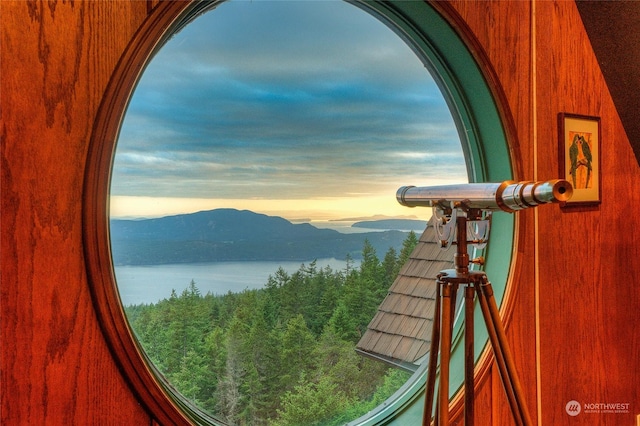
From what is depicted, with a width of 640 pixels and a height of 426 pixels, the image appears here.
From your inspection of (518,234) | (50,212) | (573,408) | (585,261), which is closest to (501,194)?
(518,234)

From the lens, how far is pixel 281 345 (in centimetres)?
179

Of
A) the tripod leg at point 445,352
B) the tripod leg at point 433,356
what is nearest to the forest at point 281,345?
the tripod leg at point 433,356

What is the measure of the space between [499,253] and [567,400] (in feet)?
2.25

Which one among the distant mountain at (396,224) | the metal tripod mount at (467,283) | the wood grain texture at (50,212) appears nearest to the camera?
the wood grain texture at (50,212)

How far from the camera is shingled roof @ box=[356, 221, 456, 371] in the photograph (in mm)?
2031

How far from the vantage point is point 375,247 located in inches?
79.0

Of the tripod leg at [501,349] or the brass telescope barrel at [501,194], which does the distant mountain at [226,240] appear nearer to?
the brass telescope barrel at [501,194]

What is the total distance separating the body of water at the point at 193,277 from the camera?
1.44m

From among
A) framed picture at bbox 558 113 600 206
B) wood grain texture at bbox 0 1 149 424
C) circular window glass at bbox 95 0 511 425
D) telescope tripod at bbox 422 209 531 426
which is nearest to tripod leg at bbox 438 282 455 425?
telescope tripod at bbox 422 209 531 426

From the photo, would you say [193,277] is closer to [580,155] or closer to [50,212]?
[50,212]

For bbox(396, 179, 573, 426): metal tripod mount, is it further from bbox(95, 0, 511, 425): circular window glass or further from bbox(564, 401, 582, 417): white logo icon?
bbox(564, 401, 582, 417): white logo icon

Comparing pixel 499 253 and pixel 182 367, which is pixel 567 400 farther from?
pixel 182 367

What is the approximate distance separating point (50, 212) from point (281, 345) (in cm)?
94

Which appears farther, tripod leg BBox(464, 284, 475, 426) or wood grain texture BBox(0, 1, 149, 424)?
tripod leg BBox(464, 284, 475, 426)
